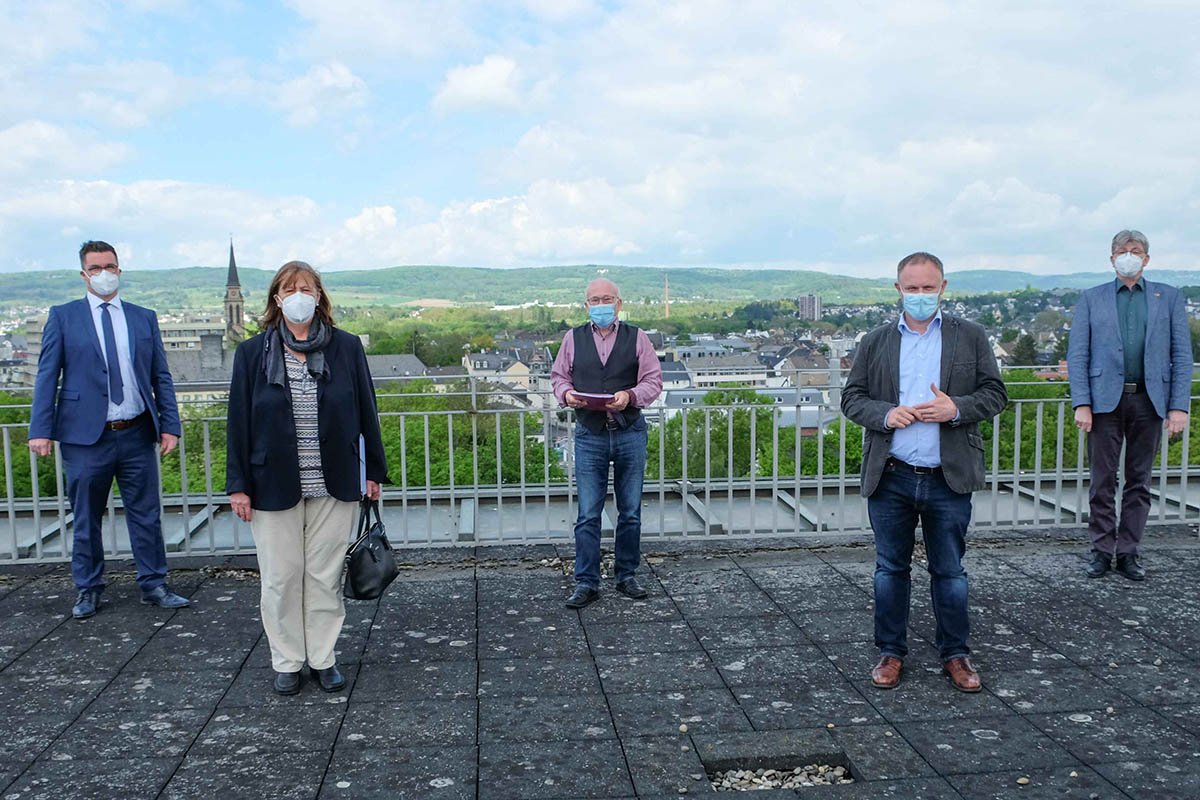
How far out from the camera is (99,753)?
360 cm

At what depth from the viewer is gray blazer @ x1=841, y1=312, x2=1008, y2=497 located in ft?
13.2

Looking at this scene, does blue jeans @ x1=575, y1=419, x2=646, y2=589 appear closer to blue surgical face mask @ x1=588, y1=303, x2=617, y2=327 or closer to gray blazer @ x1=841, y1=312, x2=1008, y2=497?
blue surgical face mask @ x1=588, y1=303, x2=617, y2=327

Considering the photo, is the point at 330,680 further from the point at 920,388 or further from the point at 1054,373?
the point at 1054,373

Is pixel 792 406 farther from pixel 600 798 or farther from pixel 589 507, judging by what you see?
pixel 600 798

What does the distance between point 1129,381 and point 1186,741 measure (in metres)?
2.68

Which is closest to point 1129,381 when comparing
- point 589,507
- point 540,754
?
point 589,507

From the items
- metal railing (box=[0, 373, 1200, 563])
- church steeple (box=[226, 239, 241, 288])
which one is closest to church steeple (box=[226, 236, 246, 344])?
church steeple (box=[226, 239, 241, 288])

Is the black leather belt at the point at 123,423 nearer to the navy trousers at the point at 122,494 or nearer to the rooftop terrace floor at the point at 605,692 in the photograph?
the navy trousers at the point at 122,494

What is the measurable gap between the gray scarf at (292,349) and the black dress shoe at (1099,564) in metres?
4.50

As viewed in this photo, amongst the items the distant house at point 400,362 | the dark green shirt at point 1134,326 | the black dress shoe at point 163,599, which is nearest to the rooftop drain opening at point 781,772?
the black dress shoe at point 163,599

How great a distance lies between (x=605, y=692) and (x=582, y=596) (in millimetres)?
1246

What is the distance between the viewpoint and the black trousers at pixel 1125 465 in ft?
18.8

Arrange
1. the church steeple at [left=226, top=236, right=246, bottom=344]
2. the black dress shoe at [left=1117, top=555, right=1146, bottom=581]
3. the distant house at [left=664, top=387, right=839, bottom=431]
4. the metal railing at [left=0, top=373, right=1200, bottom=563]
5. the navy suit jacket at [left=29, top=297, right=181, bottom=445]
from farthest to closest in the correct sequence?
1. the church steeple at [left=226, top=236, right=246, bottom=344]
2. the distant house at [left=664, top=387, right=839, bottom=431]
3. the metal railing at [left=0, top=373, right=1200, bottom=563]
4. the black dress shoe at [left=1117, top=555, right=1146, bottom=581]
5. the navy suit jacket at [left=29, top=297, right=181, bottom=445]

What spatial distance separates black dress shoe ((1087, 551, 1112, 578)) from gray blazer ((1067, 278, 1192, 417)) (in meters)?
0.85
